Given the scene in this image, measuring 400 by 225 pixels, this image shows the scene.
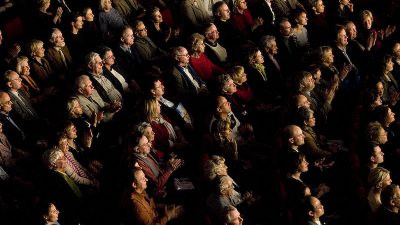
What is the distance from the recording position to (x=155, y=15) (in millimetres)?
18469

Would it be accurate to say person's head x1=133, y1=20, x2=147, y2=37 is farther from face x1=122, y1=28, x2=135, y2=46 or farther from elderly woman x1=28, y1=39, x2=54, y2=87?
elderly woman x1=28, y1=39, x2=54, y2=87

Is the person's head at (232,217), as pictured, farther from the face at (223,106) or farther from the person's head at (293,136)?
the face at (223,106)

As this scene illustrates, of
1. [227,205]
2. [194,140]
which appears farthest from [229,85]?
[227,205]

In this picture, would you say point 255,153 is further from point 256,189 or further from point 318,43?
point 318,43

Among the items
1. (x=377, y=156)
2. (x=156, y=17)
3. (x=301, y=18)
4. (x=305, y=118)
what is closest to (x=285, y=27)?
(x=301, y=18)

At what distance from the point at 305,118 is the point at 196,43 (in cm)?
173

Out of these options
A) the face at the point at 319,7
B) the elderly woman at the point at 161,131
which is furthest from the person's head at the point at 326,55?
the elderly woman at the point at 161,131

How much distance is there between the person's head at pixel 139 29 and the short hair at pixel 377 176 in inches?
141

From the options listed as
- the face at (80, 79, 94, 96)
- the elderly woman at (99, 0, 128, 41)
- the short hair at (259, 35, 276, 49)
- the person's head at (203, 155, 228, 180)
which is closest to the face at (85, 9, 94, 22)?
the elderly woman at (99, 0, 128, 41)

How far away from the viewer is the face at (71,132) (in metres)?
16.1

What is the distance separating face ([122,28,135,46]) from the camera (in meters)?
17.9

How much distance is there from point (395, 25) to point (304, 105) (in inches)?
112

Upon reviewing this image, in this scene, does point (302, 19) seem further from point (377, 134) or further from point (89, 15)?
point (89, 15)

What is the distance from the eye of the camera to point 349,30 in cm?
1878
